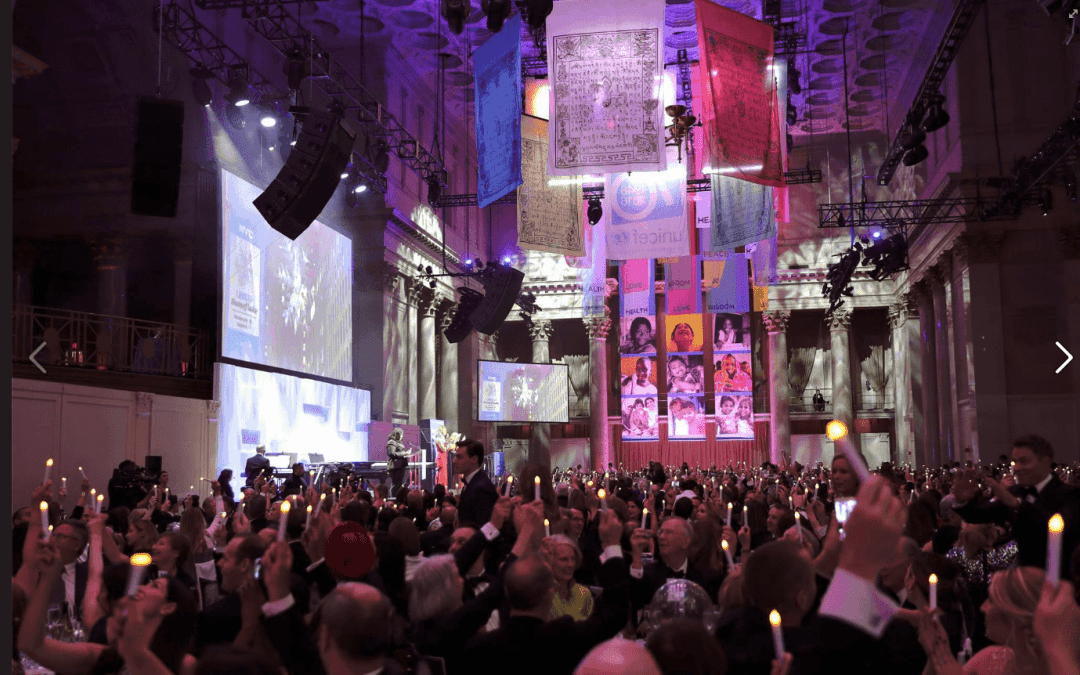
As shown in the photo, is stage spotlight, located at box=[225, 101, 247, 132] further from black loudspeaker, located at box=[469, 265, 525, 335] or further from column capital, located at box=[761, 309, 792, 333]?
column capital, located at box=[761, 309, 792, 333]

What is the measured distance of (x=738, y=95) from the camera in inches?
535

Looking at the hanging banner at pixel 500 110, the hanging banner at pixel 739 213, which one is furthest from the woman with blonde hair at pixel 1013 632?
the hanging banner at pixel 739 213

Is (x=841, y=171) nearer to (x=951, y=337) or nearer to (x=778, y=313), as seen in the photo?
(x=778, y=313)

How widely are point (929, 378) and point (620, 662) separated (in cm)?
3134

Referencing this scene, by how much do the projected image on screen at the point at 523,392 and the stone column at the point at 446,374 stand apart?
1.79 m

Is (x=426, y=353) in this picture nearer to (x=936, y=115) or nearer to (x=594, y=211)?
(x=594, y=211)

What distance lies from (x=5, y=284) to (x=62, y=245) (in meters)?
20.9

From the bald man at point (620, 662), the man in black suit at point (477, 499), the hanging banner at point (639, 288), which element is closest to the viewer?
the bald man at point (620, 662)

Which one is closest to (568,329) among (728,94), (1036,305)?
(1036,305)

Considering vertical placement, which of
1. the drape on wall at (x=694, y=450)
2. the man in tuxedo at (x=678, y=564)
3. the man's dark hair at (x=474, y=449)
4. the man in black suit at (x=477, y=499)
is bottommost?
the drape on wall at (x=694, y=450)

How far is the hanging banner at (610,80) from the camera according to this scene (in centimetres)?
1247

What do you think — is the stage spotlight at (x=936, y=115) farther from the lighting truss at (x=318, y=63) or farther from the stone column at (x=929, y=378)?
the stone column at (x=929, y=378)

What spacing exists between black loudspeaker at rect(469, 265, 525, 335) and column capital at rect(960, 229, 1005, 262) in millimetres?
11398

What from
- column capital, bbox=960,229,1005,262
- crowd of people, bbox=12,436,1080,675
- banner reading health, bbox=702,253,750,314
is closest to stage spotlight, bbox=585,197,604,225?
banner reading health, bbox=702,253,750,314
